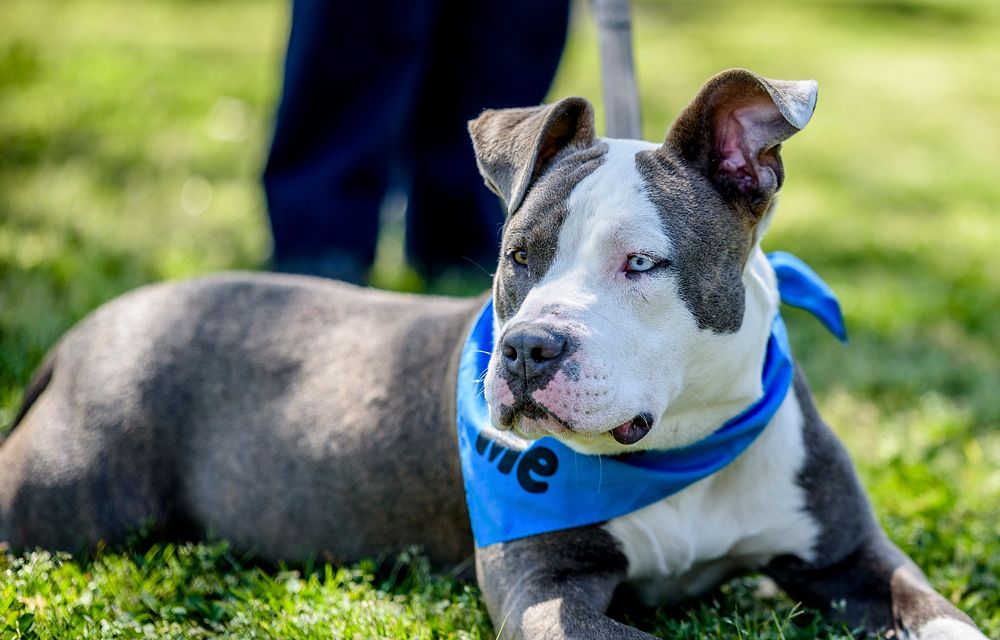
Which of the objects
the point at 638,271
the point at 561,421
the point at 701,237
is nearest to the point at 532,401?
the point at 561,421

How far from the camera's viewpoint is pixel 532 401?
3209 millimetres

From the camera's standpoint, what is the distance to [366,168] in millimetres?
6500

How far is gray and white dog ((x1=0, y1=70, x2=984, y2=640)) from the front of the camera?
3332 millimetres

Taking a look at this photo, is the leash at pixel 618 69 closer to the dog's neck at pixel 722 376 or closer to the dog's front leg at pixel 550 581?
the dog's neck at pixel 722 376

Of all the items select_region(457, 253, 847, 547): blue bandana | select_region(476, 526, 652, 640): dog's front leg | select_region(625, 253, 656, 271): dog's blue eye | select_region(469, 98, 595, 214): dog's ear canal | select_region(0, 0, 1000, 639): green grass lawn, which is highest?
select_region(469, 98, 595, 214): dog's ear canal

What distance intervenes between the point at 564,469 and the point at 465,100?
357 cm

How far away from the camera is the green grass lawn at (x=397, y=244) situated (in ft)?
12.6

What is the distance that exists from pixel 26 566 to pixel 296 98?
3.07 metres

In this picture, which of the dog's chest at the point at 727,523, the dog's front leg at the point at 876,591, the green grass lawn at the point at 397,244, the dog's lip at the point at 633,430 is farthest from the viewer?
the green grass lawn at the point at 397,244

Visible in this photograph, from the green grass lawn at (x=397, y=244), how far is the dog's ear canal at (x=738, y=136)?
124 centimetres

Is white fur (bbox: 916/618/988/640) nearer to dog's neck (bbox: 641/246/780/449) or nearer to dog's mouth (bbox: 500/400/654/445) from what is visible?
dog's neck (bbox: 641/246/780/449)

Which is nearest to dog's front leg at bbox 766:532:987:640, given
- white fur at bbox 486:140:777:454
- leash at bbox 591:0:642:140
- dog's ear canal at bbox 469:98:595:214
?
white fur at bbox 486:140:777:454

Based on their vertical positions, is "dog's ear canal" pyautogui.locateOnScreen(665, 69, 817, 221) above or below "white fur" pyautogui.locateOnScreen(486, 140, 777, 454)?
above

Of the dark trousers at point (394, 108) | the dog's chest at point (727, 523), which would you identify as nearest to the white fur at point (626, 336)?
the dog's chest at point (727, 523)
